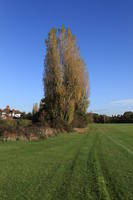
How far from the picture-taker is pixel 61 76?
65.4ft

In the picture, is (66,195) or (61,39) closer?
(66,195)

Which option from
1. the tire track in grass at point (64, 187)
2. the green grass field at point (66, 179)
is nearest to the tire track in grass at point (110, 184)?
the green grass field at point (66, 179)

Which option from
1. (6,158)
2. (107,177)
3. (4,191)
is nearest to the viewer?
(4,191)

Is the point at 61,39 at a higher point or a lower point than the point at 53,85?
higher

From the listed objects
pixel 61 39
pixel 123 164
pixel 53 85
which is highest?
pixel 61 39

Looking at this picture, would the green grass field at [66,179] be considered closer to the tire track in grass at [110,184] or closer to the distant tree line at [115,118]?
the tire track in grass at [110,184]

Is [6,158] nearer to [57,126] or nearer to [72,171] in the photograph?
[72,171]

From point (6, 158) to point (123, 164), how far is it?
4338 mm

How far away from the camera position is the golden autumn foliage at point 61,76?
19.6 m

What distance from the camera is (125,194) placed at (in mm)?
3459

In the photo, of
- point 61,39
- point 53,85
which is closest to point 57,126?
point 53,85

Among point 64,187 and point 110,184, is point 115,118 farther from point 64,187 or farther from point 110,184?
point 64,187

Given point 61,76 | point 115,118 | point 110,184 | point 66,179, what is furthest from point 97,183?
point 115,118

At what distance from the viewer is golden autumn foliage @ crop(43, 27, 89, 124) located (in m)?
19.6
